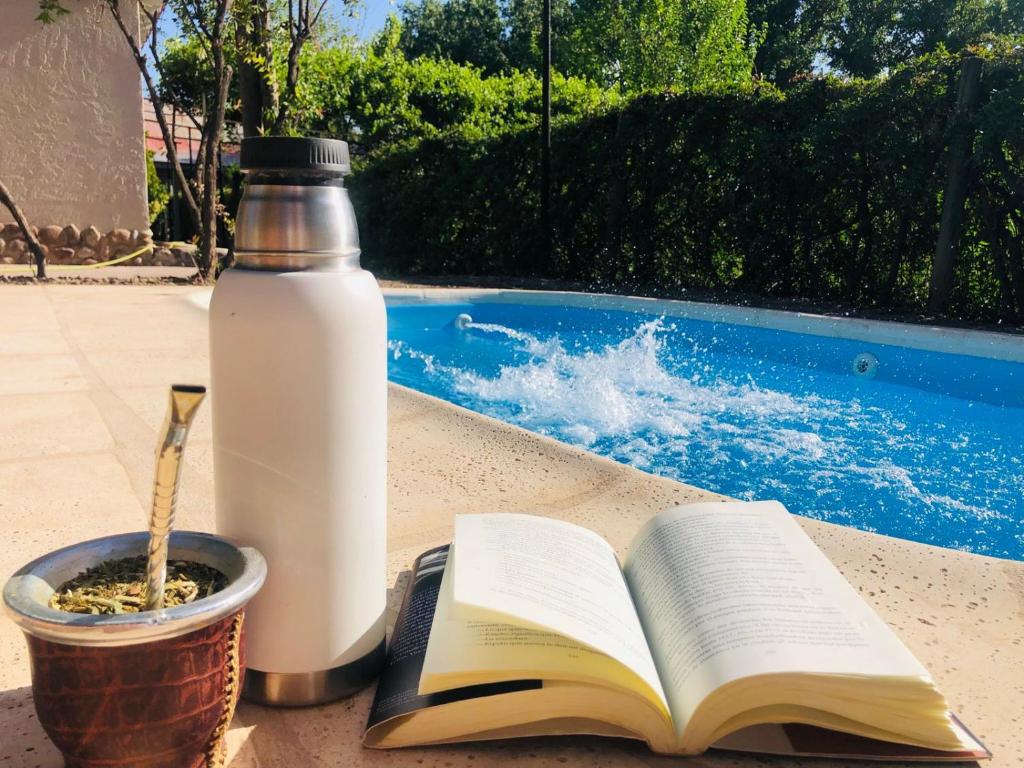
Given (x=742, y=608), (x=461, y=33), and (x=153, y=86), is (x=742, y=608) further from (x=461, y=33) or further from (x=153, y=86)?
(x=461, y=33)

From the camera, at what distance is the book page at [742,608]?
0.98m

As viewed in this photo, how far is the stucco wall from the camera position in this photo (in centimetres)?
929

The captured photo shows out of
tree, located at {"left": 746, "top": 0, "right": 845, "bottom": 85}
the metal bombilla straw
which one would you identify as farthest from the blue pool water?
tree, located at {"left": 746, "top": 0, "right": 845, "bottom": 85}

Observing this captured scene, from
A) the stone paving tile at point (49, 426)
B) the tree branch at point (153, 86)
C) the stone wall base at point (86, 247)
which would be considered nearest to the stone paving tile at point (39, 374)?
the stone paving tile at point (49, 426)

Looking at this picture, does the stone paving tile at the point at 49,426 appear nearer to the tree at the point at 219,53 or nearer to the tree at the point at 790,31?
the tree at the point at 219,53

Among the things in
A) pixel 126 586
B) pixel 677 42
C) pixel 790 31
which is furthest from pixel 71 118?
pixel 790 31

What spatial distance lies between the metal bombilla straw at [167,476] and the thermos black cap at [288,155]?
0.34 m

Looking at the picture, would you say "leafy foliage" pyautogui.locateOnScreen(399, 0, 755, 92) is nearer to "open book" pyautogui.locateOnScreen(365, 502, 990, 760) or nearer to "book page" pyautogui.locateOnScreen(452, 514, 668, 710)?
"book page" pyautogui.locateOnScreen(452, 514, 668, 710)

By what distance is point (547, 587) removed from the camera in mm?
1072

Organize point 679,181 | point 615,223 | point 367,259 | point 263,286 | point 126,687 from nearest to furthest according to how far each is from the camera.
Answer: point 126,687, point 263,286, point 679,181, point 615,223, point 367,259

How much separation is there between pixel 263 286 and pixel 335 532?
13.5 inches

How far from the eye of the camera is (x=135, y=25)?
9.83 meters

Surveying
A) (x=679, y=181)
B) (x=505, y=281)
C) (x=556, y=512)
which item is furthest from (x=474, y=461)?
(x=505, y=281)

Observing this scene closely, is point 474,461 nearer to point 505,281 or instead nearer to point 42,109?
point 505,281
